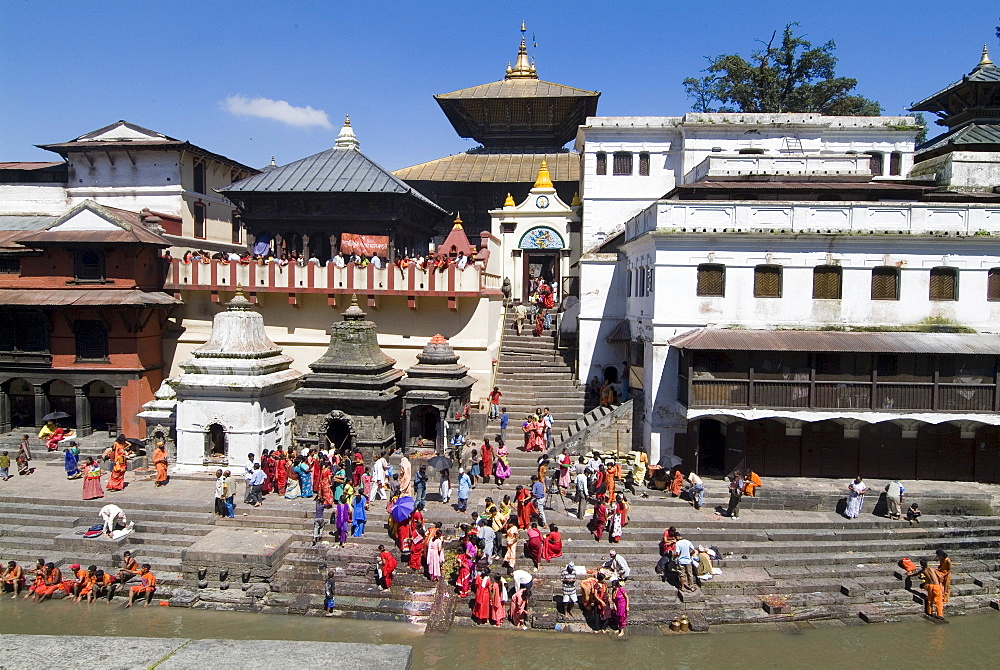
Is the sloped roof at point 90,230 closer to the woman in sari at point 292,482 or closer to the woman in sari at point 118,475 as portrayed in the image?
the woman in sari at point 118,475

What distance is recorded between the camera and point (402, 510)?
Result: 14.8 metres

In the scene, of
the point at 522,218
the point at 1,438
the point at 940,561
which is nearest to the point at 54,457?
the point at 1,438

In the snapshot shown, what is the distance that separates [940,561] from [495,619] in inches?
362

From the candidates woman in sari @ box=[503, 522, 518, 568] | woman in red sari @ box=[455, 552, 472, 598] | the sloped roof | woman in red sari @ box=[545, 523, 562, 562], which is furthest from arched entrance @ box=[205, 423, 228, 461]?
woman in red sari @ box=[545, 523, 562, 562]

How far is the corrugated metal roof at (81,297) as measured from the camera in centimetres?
2275

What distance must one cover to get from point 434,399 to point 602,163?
1411cm

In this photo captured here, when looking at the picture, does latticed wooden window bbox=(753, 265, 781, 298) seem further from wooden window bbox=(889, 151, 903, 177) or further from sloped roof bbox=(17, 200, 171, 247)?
sloped roof bbox=(17, 200, 171, 247)

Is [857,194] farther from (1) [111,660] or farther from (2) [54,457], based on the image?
(2) [54,457]

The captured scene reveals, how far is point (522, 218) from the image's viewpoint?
29.9 m

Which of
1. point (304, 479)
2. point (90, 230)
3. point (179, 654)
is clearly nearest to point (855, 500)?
point (304, 479)

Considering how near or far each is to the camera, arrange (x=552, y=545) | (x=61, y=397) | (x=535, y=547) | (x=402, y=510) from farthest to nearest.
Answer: (x=61, y=397)
(x=402, y=510)
(x=552, y=545)
(x=535, y=547)

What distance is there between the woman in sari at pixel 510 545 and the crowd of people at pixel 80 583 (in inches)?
286

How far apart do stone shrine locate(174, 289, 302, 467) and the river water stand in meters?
6.31

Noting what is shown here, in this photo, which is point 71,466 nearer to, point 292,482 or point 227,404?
point 227,404
